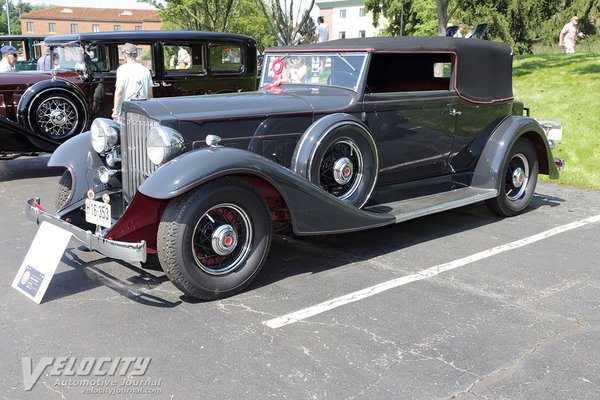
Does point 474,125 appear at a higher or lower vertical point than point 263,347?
higher

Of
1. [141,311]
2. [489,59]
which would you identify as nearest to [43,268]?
[141,311]

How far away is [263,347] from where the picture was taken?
3207 mm

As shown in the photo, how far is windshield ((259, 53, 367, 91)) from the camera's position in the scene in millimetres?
4957

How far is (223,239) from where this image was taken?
12.5 ft

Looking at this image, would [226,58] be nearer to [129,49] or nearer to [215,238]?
[129,49]

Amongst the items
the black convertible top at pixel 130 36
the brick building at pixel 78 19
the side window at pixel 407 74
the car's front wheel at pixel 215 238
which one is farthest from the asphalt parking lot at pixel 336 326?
Result: the brick building at pixel 78 19

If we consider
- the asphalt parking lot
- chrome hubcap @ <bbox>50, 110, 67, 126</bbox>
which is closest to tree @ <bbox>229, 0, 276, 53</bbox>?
chrome hubcap @ <bbox>50, 110, 67, 126</bbox>

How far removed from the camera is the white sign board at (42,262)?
12.4 ft

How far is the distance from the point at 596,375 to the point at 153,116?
309 cm

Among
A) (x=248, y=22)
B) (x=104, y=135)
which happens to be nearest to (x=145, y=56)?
(x=104, y=135)

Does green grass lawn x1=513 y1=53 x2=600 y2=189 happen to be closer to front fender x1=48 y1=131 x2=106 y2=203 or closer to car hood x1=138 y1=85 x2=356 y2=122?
car hood x1=138 y1=85 x2=356 y2=122

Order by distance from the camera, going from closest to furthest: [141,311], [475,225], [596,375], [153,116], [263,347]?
[596,375], [263,347], [141,311], [153,116], [475,225]

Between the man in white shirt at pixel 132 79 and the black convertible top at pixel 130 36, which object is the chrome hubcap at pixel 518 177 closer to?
the man in white shirt at pixel 132 79

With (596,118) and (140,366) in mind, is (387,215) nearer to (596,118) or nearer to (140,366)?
(140,366)
